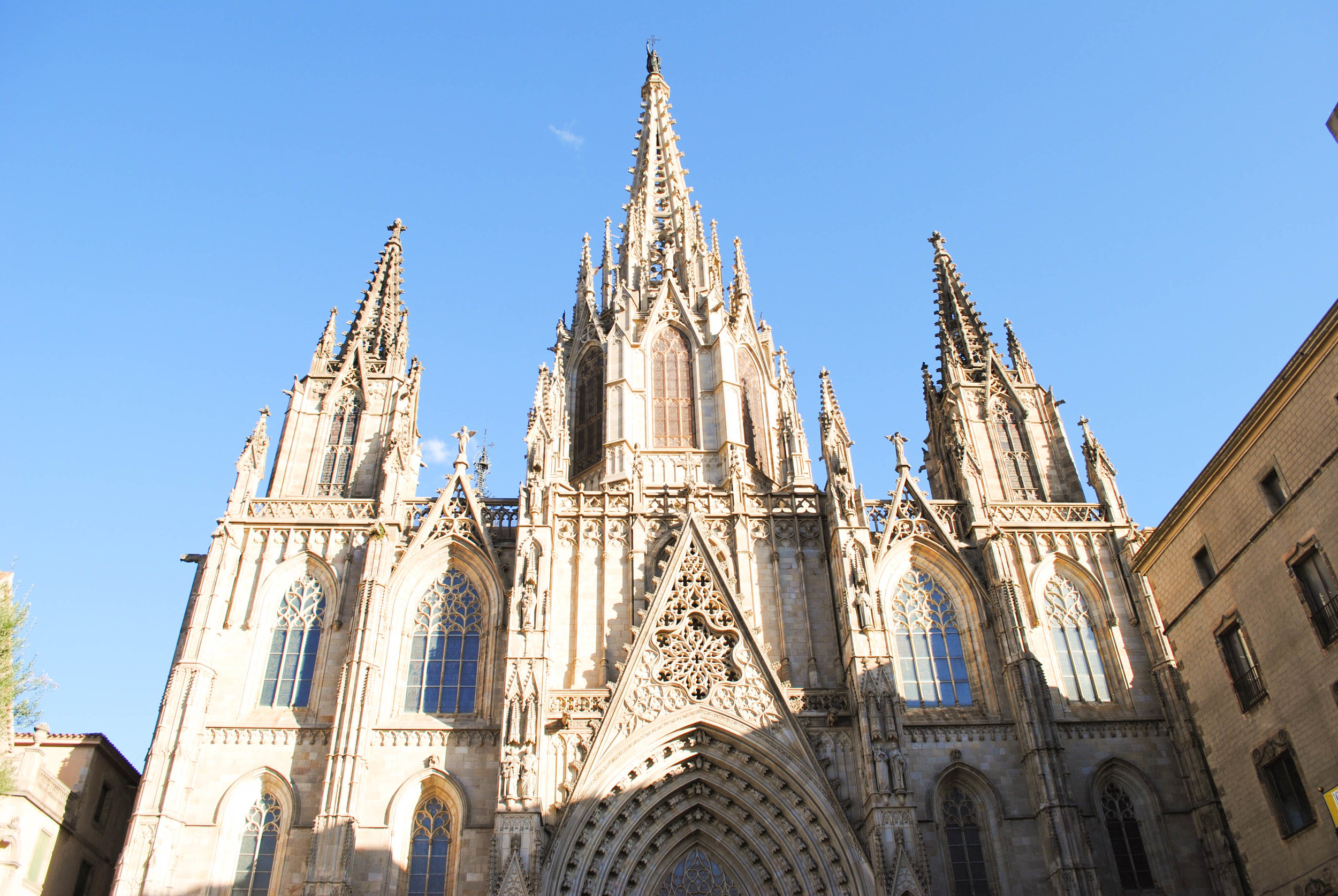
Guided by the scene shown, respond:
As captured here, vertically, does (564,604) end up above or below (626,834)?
above

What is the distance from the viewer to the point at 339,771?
72.2 ft

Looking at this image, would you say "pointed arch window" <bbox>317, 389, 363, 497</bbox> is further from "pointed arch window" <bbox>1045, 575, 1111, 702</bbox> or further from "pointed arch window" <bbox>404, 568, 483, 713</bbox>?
"pointed arch window" <bbox>1045, 575, 1111, 702</bbox>

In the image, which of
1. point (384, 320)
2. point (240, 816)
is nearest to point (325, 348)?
point (384, 320)

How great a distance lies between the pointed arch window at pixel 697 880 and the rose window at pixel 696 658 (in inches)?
142

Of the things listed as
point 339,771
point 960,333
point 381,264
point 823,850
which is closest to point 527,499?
point 339,771

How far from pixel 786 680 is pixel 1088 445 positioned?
12.3m

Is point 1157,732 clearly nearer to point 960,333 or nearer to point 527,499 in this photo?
point 960,333

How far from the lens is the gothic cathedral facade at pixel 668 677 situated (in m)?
21.7

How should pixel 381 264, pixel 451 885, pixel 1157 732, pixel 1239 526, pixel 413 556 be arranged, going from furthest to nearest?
pixel 381 264 → pixel 413 556 → pixel 1157 732 → pixel 451 885 → pixel 1239 526

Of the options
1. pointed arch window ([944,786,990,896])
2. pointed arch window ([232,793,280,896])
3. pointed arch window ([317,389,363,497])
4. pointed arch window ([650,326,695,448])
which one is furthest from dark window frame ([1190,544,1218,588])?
pointed arch window ([317,389,363,497])

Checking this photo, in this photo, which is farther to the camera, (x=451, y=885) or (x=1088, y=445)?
(x=1088, y=445)

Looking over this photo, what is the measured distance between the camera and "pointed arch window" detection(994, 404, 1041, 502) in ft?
96.4

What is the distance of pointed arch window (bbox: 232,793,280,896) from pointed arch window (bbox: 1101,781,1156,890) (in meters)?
19.0

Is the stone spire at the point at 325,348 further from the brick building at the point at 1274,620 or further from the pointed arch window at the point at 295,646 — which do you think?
the brick building at the point at 1274,620
